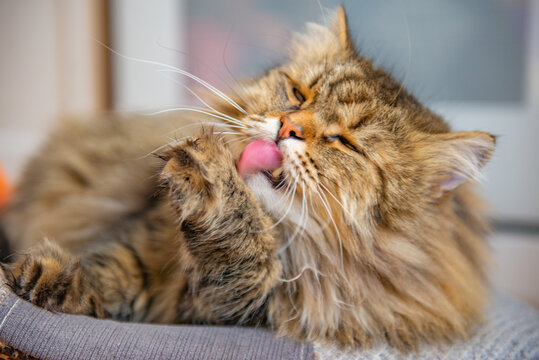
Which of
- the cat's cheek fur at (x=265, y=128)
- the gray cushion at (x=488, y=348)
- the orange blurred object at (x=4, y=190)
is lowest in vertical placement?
the orange blurred object at (x=4, y=190)

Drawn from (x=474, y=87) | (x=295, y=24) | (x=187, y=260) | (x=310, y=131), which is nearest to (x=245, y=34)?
(x=295, y=24)

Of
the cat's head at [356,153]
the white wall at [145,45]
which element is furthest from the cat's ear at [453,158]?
the white wall at [145,45]

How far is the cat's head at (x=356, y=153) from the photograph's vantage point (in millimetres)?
875

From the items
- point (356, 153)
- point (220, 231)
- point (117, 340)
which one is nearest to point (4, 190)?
point (117, 340)

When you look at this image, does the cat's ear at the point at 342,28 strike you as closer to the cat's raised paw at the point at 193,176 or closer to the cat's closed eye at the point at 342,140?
the cat's closed eye at the point at 342,140

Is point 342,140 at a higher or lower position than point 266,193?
higher

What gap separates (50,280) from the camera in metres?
0.82

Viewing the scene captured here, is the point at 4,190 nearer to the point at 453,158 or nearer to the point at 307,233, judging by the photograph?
the point at 307,233

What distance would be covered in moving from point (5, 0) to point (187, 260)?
2.07m

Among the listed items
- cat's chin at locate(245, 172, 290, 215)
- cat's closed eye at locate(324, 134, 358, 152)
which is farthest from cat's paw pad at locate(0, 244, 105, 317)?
cat's closed eye at locate(324, 134, 358, 152)

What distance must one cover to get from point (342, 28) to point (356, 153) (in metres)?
0.42

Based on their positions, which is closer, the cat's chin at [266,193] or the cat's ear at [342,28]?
the cat's chin at [266,193]

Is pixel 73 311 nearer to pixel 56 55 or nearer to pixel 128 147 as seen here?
pixel 128 147

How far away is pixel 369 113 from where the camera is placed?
95 centimetres
